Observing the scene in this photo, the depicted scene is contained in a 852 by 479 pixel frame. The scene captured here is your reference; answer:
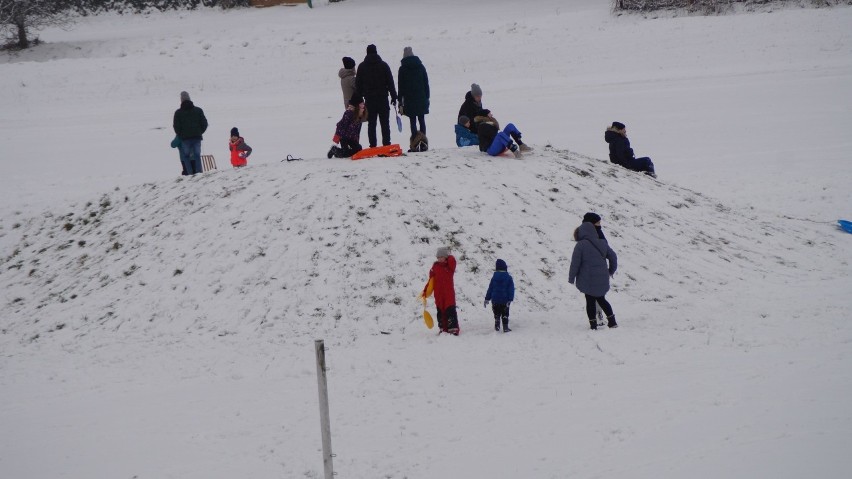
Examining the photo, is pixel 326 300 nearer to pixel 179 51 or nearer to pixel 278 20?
pixel 179 51

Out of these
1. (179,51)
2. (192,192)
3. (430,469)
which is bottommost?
(430,469)

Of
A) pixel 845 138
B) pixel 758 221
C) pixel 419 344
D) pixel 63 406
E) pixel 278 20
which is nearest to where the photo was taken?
pixel 63 406

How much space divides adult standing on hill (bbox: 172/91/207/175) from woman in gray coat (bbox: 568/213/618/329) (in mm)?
10046

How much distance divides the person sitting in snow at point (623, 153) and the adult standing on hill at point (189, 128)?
997 cm

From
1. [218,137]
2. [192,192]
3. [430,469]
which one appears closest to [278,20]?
[218,137]

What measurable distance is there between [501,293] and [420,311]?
1.49 m

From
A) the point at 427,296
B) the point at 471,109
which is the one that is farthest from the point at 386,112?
the point at 427,296

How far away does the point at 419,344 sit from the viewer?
36.3 feet

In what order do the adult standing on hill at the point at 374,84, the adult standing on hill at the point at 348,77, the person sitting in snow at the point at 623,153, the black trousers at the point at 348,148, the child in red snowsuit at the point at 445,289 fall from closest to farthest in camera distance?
the child in red snowsuit at the point at 445,289 < the adult standing on hill at the point at 374,84 < the black trousers at the point at 348,148 < the adult standing on hill at the point at 348,77 < the person sitting in snow at the point at 623,153

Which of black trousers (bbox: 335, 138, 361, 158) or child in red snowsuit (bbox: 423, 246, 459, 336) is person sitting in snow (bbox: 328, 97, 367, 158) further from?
child in red snowsuit (bbox: 423, 246, 459, 336)

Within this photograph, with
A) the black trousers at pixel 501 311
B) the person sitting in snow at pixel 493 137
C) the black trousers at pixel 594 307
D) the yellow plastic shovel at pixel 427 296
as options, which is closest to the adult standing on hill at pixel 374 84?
the person sitting in snow at pixel 493 137

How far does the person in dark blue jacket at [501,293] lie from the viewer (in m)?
11.1

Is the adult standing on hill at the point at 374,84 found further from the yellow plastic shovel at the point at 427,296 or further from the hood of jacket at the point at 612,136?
the hood of jacket at the point at 612,136

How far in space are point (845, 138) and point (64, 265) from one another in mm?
23355
